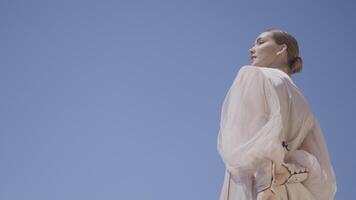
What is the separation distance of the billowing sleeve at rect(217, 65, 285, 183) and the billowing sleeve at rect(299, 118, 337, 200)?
21 cm

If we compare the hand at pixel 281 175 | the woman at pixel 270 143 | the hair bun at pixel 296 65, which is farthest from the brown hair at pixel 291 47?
the hand at pixel 281 175

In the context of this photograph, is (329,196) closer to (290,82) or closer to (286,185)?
(286,185)

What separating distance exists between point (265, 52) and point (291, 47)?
A: 134 mm

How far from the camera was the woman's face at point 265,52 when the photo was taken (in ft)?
8.37

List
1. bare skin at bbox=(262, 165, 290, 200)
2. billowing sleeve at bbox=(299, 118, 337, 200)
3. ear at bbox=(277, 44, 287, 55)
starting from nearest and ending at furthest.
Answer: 1. bare skin at bbox=(262, 165, 290, 200)
2. billowing sleeve at bbox=(299, 118, 337, 200)
3. ear at bbox=(277, 44, 287, 55)

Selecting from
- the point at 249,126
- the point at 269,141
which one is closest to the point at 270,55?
the point at 249,126

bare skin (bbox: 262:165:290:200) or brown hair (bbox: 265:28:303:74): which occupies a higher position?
brown hair (bbox: 265:28:303:74)

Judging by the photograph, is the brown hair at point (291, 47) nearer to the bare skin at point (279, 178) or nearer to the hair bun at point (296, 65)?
the hair bun at point (296, 65)

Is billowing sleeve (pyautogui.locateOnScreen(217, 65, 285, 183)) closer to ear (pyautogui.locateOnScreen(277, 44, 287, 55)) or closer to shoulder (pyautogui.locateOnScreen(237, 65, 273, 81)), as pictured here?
shoulder (pyautogui.locateOnScreen(237, 65, 273, 81))

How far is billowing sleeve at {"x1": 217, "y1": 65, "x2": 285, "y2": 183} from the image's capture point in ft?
6.66

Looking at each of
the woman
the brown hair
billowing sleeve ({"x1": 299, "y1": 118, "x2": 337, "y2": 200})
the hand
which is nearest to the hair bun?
the brown hair

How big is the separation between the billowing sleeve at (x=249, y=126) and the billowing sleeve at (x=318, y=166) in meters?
0.21

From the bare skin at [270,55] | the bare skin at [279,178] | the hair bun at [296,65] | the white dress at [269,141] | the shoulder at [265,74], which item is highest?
the bare skin at [270,55]

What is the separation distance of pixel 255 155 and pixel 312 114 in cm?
48
